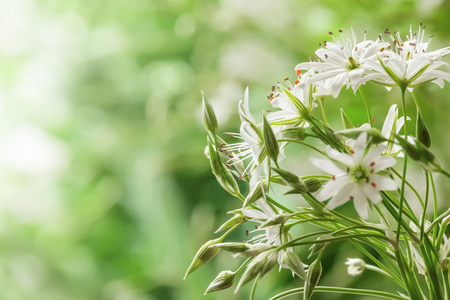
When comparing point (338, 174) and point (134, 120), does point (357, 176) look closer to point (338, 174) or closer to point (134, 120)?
point (338, 174)

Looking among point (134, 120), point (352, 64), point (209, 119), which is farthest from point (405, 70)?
point (134, 120)

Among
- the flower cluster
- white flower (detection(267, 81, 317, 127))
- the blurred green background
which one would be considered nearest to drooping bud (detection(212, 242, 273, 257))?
the flower cluster

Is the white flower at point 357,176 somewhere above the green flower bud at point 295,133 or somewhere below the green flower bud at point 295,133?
below

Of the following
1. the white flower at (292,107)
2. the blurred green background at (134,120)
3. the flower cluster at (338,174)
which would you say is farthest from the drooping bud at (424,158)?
the blurred green background at (134,120)

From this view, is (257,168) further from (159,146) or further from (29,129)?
(29,129)

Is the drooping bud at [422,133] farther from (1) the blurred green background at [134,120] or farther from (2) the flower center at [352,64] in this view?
(1) the blurred green background at [134,120]

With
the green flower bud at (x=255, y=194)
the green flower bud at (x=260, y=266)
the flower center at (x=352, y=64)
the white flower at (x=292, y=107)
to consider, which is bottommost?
the green flower bud at (x=260, y=266)

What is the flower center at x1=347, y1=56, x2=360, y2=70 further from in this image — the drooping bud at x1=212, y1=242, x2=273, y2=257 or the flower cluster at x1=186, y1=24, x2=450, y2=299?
the drooping bud at x1=212, y1=242, x2=273, y2=257
